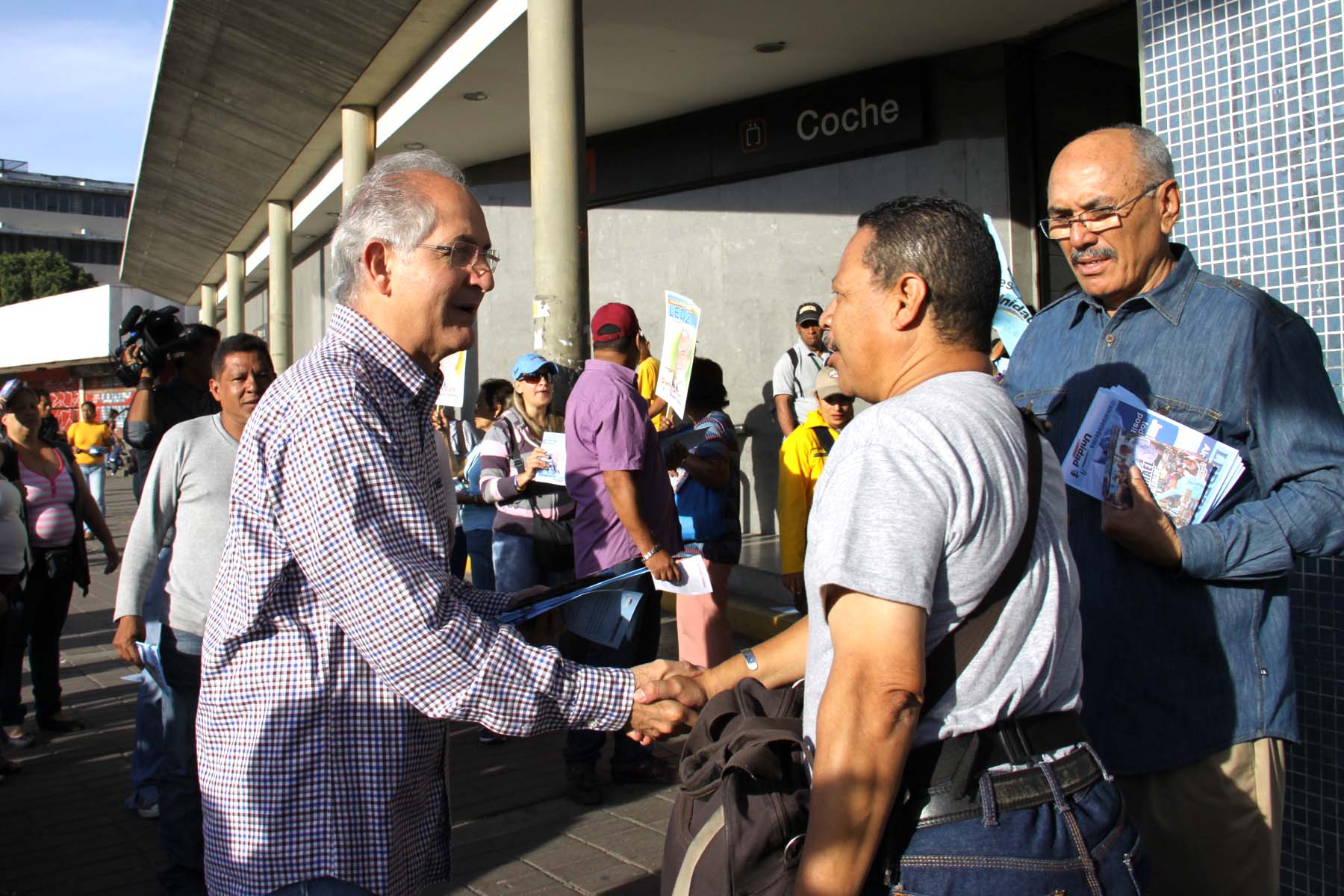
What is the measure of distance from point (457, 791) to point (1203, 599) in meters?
4.11

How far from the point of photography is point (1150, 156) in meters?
2.54

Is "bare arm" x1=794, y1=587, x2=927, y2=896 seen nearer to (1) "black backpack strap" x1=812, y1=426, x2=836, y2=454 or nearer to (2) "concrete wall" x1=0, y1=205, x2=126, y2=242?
(1) "black backpack strap" x1=812, y1=426, x2=836, y2=454

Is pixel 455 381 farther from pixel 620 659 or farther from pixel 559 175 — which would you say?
pixel 620 659

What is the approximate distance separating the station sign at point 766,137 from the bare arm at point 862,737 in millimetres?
9017

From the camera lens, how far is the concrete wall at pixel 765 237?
976cm

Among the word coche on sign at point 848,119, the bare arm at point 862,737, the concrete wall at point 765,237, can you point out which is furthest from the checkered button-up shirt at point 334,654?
the word coche on sign at point 848,119

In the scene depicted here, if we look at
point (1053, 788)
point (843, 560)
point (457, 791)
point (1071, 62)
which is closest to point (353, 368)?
point (843, 560)

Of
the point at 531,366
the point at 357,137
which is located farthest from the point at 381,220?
the point at 357,137

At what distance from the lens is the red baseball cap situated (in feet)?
18.3

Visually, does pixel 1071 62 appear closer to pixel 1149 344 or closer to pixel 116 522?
pixel 1149 344

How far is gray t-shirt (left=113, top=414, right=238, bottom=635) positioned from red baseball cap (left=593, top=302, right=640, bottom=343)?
190 cm

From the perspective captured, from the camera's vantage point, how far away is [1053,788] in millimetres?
1798

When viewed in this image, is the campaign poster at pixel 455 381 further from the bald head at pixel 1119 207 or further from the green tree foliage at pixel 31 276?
the green tree foliage at pixel 31 276

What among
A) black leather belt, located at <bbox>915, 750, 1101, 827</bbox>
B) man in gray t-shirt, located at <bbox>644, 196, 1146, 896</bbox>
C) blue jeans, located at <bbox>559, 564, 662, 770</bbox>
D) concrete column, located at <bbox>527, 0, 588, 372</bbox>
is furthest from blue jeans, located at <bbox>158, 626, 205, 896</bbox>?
concrete column, located at <bbox>527, 0, 588, 372</bbox>
